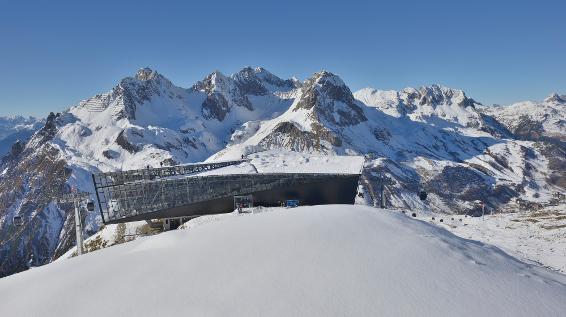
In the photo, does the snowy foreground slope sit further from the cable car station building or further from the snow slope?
the cable car station building

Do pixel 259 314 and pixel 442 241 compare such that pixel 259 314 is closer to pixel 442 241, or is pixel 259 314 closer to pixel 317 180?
pixel 442 241

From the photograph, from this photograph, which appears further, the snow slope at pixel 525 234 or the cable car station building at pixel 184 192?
the cable car station building at pixel 184 192

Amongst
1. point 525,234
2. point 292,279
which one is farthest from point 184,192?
point 292,279

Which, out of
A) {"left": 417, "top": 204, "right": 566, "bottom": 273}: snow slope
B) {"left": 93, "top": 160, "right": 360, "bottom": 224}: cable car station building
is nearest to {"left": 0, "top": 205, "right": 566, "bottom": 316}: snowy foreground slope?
{"left": 417, "top": 204, "right": 566, "bottom": 273}: snow slope

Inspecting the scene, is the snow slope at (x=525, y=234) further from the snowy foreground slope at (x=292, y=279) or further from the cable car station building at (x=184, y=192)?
the cable car station building at (x=184, y=192)

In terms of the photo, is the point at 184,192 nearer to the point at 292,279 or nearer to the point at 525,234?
the point at 525,234

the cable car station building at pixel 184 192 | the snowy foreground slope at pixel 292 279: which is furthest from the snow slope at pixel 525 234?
the cable car station building at pixel 184 192

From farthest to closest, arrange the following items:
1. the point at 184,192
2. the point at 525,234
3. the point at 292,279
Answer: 1. the point at 525,234
2. the point at 184,192
3. the point at 292,279
